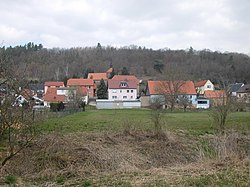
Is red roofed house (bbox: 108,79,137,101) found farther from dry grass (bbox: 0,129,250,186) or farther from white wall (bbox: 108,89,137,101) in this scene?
dry grass (bbox: 0,129,250,186)

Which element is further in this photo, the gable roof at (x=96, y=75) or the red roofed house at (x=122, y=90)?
the gable roof at (x=96, y=75)

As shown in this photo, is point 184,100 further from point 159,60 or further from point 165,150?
point 159,60

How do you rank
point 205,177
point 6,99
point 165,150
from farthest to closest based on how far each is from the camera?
point 165,150 < point 6,99 < point 205,177

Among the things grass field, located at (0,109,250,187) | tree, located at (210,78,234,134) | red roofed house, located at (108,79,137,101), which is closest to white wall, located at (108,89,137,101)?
red roofed house, located at (108,79,137,101)

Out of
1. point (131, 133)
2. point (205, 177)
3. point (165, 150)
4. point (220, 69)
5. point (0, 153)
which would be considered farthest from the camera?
point (220, 69)

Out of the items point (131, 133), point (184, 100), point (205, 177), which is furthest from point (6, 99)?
point (184, 100)

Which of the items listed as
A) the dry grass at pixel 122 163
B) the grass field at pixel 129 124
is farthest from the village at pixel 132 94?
the dry grass at pixel 122 163

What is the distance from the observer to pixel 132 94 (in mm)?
69688

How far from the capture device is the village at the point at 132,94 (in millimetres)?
48031

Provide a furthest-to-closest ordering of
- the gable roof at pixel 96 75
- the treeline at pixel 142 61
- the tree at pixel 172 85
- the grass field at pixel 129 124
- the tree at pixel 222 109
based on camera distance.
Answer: the gable roof at pixel 96 75
the treeline at pixel 142 61
the tree at pixel 172 85
the grass field at pixel 129 124
the tree at pixel 222 109

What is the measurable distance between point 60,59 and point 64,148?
86.7m

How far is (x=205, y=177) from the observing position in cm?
659

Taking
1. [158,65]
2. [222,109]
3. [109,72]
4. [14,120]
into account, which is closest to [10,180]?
[14,120]

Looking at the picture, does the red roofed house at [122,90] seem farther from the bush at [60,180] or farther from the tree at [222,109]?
the bush at [60,180]
